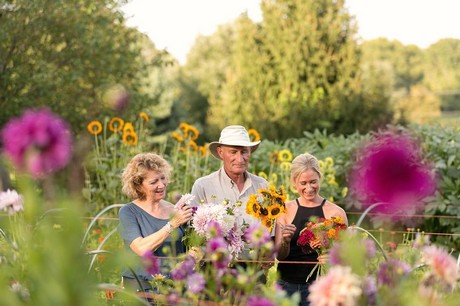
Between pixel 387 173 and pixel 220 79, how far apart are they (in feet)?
92.7

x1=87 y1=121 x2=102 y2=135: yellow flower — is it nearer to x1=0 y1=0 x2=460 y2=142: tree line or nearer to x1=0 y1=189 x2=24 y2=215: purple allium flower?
x1=0 y1=0 x2=460 y2=142: tree line

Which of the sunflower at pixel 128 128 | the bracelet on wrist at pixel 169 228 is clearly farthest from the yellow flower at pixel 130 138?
the bracelet on wrist at pixel 169 228

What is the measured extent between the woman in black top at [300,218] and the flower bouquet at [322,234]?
0.65ft

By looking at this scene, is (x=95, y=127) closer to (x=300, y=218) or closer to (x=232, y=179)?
(x=232, y=179)

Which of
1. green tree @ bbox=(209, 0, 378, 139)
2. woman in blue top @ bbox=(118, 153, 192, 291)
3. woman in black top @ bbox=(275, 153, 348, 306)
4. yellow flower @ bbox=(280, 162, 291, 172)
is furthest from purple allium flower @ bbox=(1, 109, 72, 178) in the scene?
green tree @ bbox=(209, 0, 378, 139)

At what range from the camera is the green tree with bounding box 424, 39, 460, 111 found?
144 ft

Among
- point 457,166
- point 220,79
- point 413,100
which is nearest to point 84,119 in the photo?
point 457,166

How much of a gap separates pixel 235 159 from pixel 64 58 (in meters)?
7.91

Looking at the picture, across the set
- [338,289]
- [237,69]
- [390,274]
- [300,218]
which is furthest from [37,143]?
[237,69]

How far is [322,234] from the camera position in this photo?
349 centimetres

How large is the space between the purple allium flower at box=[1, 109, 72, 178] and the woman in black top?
227cm

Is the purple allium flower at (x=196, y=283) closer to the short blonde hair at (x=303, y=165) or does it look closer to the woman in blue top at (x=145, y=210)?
the woman in blue top at (x=145, y=210)

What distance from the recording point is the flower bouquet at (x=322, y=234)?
11.4 feet

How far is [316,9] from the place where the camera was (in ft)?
45.8
